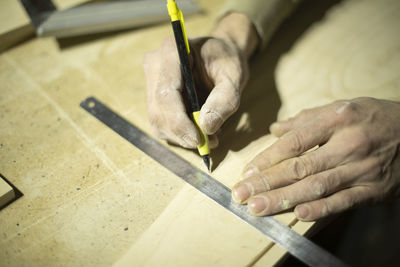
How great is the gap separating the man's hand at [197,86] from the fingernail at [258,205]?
0.22m

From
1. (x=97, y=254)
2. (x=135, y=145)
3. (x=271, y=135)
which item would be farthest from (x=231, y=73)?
(x=97, y=254)

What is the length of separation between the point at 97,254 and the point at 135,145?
0.34 meters

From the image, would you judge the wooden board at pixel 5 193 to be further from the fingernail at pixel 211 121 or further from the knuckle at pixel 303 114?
the knuckle at pixel 303 114

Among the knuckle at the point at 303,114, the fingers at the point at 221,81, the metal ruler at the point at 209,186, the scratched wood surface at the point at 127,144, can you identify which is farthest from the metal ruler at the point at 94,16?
the knuckle at the point at 303,114

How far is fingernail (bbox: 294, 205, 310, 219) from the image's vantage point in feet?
2.37

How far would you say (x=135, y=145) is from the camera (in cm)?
94

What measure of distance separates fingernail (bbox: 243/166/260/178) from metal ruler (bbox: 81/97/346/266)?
0.06 meters

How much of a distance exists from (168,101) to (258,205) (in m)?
0.37

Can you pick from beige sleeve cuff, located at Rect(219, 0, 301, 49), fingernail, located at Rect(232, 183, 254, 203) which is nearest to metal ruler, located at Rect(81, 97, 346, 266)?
fingernail, located at Rect(232, 183, 254, 203)

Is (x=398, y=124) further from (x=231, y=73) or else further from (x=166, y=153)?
(x=166, y=153)

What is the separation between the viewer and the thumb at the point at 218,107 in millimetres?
788

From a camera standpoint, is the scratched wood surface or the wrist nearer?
the scratched wood surface

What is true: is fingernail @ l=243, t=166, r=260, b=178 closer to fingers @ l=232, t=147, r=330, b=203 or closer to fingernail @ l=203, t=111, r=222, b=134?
fingers @ l=232, t=147, r=330, b=203

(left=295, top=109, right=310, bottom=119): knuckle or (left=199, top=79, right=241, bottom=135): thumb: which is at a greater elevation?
(left=199, top=79, right=241, bottom=135): thumb
